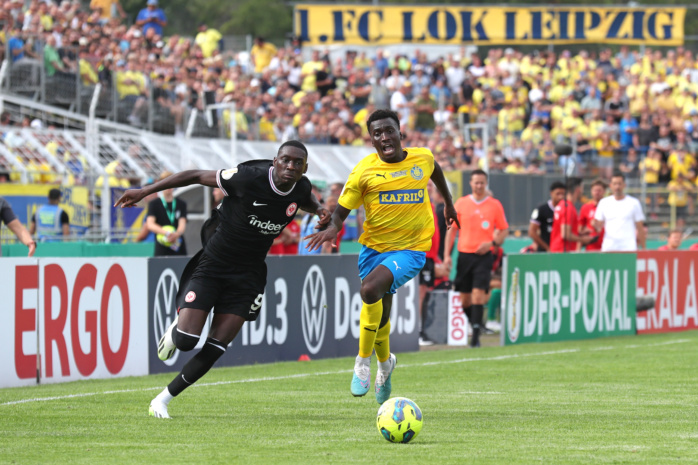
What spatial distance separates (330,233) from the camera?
336 inches

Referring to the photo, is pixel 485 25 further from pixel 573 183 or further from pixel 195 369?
pixel 195 369

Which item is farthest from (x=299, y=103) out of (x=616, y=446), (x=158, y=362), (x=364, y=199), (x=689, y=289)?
(x=616, y=446)

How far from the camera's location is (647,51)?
4122 centimetres

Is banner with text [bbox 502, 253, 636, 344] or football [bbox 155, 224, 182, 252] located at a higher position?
football [bbox 155, 224, 182, 252]

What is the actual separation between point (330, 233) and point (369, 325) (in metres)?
0.91

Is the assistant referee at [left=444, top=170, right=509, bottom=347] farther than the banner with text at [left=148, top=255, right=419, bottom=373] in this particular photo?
Yes

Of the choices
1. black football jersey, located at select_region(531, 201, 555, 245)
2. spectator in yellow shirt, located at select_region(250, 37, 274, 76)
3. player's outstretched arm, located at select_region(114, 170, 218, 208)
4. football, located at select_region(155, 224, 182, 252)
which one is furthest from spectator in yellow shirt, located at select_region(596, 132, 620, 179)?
player's outstretched arm, located at select_region(114, 170, 218, 208)

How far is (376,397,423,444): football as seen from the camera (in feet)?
23.2

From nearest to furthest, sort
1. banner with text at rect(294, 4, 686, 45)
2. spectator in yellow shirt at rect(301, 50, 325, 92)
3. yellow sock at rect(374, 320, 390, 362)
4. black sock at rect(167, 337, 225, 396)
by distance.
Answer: black sock at rect(167, 337, 225, 396) → yellow sock at rect(374, 320, 390, 362) → spectator in yellow shirt at rect(301, 50, 325, 92) → banner with text at rect(294, 4, 686, 45)

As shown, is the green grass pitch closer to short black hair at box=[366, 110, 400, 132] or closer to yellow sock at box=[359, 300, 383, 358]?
yellow sock at box=[359, 300, 383, 358]

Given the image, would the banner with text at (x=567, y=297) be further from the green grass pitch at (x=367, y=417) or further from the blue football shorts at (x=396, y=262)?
the blue football shorts at (x=396, y=262)

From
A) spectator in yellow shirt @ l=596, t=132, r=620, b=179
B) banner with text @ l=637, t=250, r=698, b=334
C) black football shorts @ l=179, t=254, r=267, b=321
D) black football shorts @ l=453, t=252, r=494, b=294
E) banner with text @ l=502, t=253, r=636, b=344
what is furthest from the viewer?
spectator in yellow shirt @ l=596, t=132, r=620, b=179

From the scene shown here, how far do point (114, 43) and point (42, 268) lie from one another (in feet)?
57.5

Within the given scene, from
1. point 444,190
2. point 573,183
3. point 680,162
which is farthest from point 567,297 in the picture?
point 680,162
